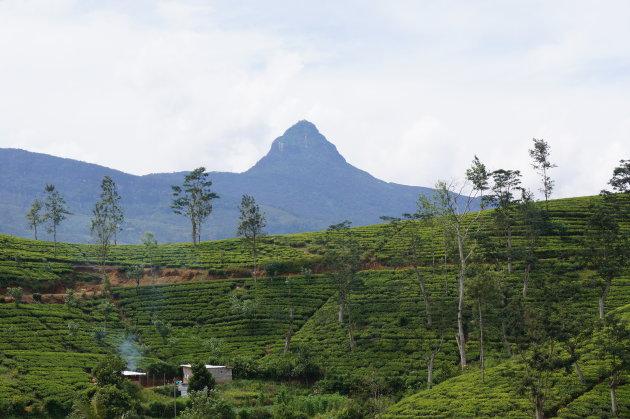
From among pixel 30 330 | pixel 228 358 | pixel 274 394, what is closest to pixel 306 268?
pixel 228 358

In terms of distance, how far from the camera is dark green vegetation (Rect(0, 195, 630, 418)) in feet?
143

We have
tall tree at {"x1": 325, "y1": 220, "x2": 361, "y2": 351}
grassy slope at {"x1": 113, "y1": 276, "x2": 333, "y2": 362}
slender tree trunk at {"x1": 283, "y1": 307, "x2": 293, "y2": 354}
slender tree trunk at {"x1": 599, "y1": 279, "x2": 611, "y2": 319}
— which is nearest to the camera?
slender tree trunk at {"x1": 599, "y1": 279, "x2": 611, "y2": 319}

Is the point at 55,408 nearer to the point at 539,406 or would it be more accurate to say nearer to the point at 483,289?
the point at 483,289

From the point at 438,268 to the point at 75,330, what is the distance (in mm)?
43652

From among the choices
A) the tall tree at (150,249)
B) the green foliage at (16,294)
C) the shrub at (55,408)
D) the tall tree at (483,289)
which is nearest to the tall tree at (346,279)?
the tall tree at (483,289)

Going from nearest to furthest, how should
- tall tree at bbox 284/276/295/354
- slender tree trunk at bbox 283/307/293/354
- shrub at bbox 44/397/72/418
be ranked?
shrub at bbox 44/397/72/418, slender tree trunk at bbox 283/307/293/354, tall tree at bbox 284/276/295/354

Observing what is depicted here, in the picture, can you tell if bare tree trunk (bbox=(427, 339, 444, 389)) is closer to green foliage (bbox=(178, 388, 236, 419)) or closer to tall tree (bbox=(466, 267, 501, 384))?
tall tree (bbox=(466, 267, 501, 384))

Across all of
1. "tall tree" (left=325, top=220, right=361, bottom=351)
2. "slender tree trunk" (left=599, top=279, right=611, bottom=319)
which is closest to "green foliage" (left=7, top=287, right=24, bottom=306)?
"tall tree" (left=325, top=220, right=361, bottom=351)

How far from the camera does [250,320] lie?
235 ft

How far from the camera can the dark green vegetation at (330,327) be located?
43.4 meters

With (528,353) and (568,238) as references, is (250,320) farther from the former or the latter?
(568,238)

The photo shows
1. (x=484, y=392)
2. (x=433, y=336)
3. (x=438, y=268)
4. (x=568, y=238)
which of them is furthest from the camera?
(x=568, y=238)

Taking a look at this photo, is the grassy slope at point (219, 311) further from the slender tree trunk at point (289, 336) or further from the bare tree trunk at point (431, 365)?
the bare tree trunk at point (431, 365)

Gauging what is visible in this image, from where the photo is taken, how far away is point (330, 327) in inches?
2667
